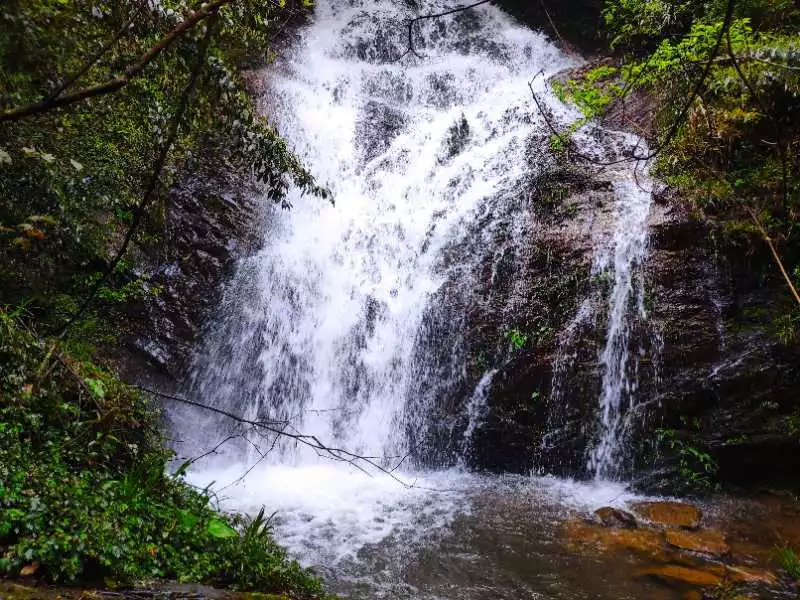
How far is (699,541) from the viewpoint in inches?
221

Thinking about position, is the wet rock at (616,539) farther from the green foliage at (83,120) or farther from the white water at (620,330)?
the green foliage at (83,120)

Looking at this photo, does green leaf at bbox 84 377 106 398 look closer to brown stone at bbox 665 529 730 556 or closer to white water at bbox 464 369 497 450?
white water at bbox 464 369 497 450

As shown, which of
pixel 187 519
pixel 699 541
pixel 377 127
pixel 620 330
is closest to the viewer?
pixel 187 519

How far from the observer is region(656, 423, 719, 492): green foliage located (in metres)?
6.91

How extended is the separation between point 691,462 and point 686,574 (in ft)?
8.10

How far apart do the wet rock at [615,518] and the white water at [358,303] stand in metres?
0.32

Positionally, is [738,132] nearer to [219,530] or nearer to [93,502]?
[219,530]

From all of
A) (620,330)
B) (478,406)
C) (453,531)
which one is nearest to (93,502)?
(453,531)

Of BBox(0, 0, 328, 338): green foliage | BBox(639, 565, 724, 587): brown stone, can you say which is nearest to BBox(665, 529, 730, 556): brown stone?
BBox(639, 565, 724, 587): brown stone

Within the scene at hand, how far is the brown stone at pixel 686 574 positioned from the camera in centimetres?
482

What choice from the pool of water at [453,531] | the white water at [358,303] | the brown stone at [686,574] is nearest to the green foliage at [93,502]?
the pool of water at [453,531]

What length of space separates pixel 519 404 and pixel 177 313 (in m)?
5.64

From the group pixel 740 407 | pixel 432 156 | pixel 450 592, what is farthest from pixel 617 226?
pixel 450 592

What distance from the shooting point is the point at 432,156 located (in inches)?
473
